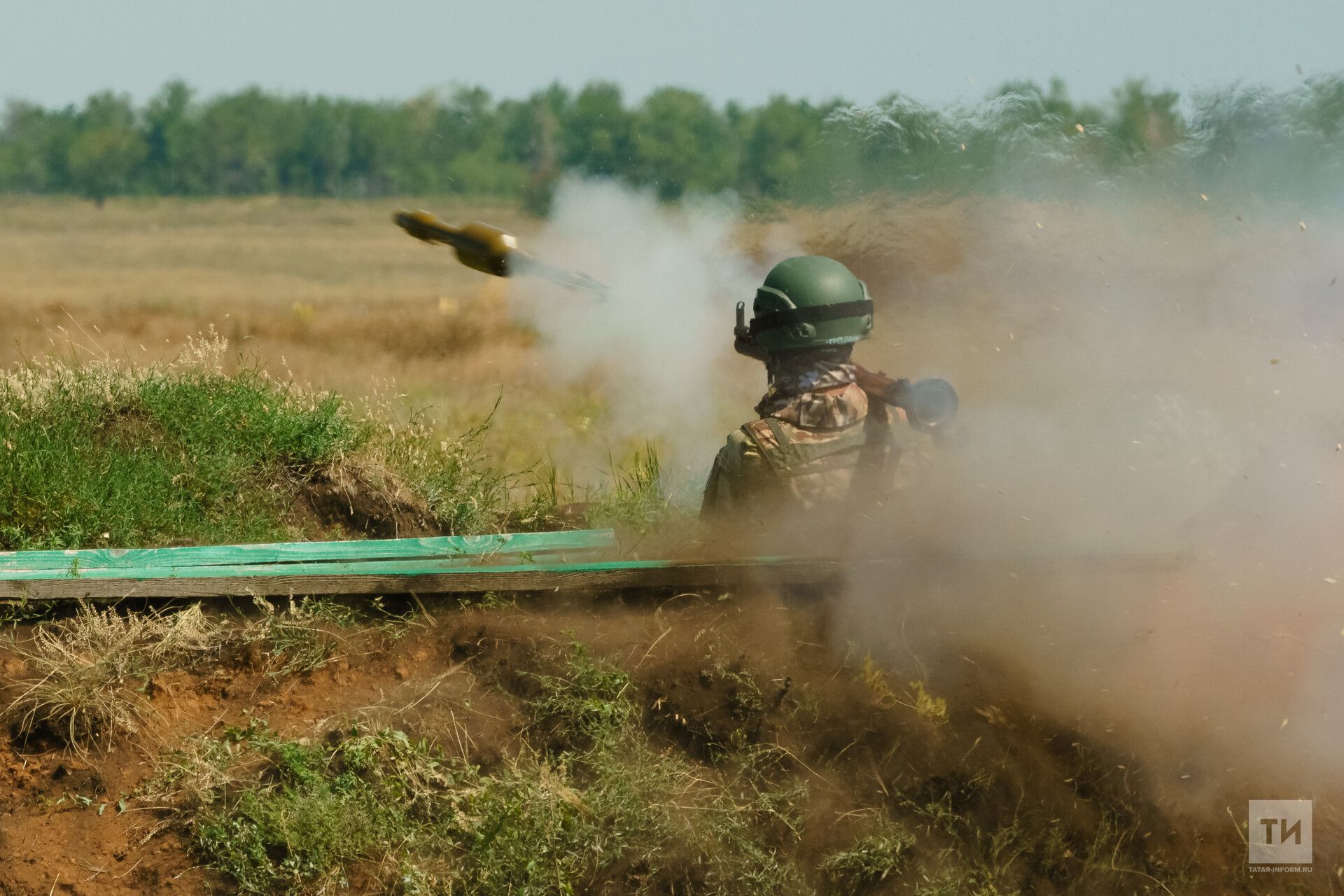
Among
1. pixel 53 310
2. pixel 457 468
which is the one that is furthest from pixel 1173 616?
pixel 53 310

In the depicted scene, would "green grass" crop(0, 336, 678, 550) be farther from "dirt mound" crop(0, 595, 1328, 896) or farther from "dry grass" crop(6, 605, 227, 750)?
"dirt mound" crop(0, 595, 1328, 896)

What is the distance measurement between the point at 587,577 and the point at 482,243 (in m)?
1.53

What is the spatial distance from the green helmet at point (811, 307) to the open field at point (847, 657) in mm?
571

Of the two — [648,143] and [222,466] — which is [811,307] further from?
[648,143]

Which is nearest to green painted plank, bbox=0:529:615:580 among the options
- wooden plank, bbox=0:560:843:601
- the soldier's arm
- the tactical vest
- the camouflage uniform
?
wooden plank, bbox=0:560:843:601

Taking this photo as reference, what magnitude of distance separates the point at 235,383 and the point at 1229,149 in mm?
5882

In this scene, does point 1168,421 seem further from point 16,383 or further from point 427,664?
point 16,383

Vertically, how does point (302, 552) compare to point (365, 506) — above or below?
above

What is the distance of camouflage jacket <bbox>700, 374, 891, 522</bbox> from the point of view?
17.7ft

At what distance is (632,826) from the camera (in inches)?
182

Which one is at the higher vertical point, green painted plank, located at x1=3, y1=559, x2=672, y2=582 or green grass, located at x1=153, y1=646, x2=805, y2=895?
green painted plank, located at x1=3, y1=559, x2=672, y2=582

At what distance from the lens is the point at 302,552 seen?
624cm

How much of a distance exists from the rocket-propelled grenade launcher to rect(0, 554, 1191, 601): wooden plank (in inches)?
50.2

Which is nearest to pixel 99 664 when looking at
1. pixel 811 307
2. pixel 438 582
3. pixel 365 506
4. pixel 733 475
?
pixel 438 582
